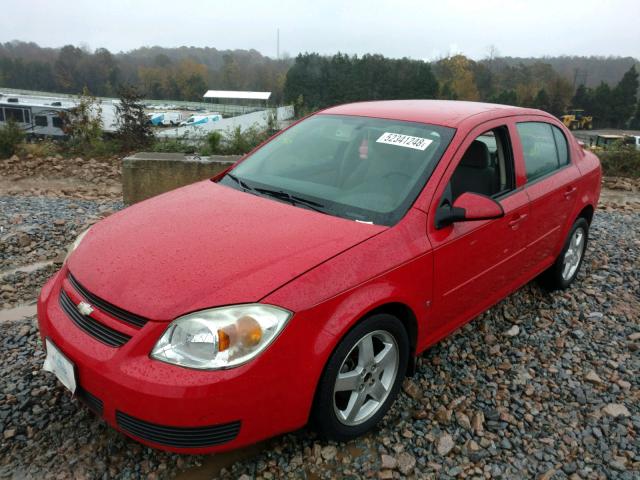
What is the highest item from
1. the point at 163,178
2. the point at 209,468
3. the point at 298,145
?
the point at 298,145

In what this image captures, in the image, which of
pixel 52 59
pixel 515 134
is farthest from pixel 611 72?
pixel 515 134

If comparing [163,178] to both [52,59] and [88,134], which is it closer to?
[88,134]

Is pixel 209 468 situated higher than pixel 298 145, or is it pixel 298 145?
pixel 298 145

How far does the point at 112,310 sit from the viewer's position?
2.14 m

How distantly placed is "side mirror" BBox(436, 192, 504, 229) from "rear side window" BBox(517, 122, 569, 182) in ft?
3.18

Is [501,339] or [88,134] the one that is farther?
[88,134]

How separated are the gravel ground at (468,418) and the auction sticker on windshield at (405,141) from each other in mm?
1354

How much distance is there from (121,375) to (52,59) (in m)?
84.8

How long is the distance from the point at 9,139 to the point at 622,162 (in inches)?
550

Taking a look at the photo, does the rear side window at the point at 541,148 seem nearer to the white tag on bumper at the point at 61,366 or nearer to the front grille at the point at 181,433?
the front grille at the point at 181,433

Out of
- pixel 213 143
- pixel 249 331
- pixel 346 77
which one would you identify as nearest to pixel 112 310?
pixel 249 331

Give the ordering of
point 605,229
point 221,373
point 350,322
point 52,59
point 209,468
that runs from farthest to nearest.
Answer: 1. point 52,59
2. point 605,229
3. point 209,468
4. point 350,322
5. point 221,373

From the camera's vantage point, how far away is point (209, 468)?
236 cm

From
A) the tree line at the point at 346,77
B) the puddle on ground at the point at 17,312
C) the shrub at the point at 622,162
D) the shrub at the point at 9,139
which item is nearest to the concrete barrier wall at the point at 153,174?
the puddle on ground at the point at 17,312
